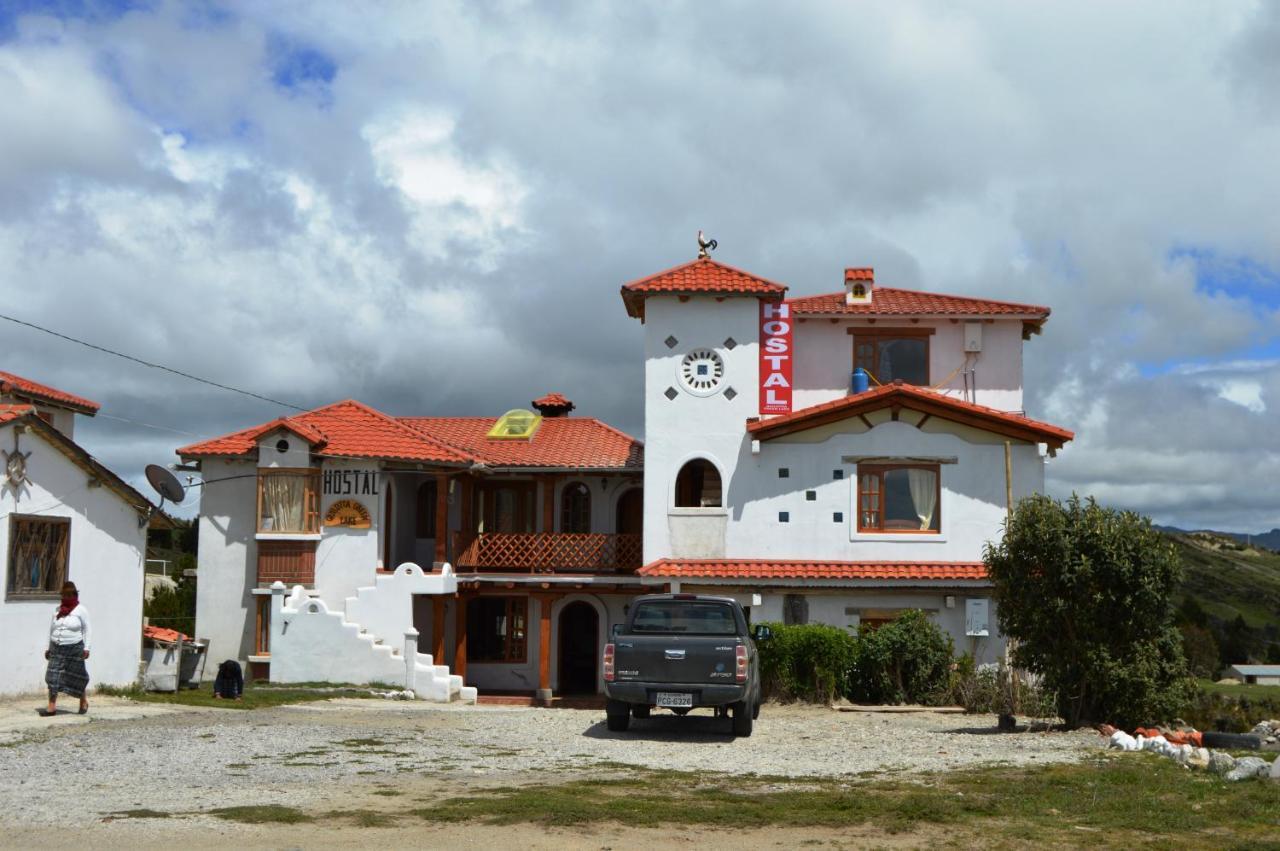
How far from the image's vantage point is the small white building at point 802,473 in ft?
90.6

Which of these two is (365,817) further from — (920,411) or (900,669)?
(920,411)

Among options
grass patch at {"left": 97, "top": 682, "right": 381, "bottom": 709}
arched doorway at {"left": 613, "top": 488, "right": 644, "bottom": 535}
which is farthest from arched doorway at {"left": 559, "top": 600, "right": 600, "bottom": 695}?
grass patch at {"left": 97, "top": 682, "right": 381, "bottom": 709}

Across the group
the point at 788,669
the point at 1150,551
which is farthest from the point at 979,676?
the point at 1150,551

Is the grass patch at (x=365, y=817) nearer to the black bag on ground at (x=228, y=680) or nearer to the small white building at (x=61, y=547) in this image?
the small white building at (x=61, y=547)

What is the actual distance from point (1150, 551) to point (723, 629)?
19.7ft

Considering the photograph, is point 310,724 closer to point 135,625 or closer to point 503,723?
point 503,723

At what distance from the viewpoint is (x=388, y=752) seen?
15344 mm

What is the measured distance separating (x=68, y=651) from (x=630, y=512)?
17919 millimetres

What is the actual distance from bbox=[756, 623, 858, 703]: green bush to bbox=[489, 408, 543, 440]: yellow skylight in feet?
40.3

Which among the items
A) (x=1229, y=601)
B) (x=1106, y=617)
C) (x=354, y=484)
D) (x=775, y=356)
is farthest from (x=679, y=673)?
(x=1229, y=601)

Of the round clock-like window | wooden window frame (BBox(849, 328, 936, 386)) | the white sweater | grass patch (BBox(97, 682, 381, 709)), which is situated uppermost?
wooden window frame (BBox(849, 328, 936, 386))

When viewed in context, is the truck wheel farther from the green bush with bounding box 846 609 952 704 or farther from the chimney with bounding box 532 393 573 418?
the chimney with bounding box 532 393 573 418

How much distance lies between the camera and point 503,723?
19875mm

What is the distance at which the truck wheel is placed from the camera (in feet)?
59.1
